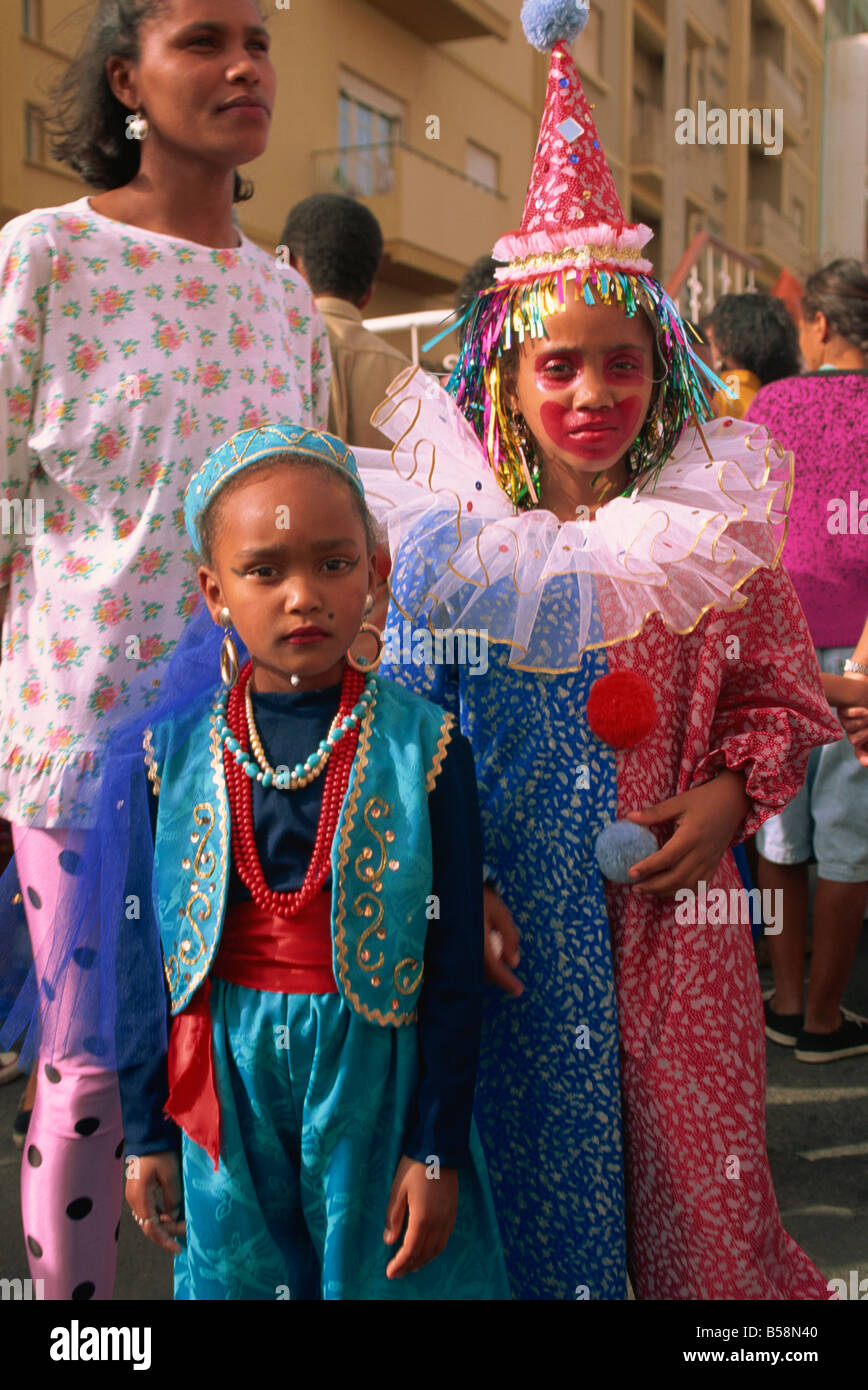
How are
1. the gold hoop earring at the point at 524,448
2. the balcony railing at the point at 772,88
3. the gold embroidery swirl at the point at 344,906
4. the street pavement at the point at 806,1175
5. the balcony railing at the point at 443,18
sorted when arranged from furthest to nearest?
the balcony railing at the point at 772,88 < the balcony railing at the point at 443,18 < the street pavement at the point at 806,1175 < the gold hoop earring at the point at 524,448 < the gold embroidery swirl at the point at 344,906

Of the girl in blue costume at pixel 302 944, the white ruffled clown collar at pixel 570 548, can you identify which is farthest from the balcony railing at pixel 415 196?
the girl in blue costume at pixel 302 944

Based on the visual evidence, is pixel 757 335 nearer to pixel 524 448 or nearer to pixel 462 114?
pixel 524 448

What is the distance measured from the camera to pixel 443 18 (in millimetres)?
12484

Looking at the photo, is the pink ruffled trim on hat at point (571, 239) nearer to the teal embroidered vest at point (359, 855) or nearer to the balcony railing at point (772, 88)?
the teal embroidered vest at point (359, 855)

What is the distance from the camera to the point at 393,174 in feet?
39.8

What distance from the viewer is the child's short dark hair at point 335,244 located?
3357 mm

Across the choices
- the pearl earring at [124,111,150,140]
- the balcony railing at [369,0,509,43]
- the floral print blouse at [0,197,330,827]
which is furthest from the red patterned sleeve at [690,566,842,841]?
the balcony railing at [369,0,509,43]

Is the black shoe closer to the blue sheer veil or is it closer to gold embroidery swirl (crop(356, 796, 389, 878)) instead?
the blue sheer veil

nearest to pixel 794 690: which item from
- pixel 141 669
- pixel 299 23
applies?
pixel 141 669

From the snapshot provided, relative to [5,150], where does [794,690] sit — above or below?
below

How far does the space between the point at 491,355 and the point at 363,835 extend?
84 cm

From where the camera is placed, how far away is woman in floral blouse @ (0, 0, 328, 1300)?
1.74 metres

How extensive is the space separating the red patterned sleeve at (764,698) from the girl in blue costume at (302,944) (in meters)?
0.45

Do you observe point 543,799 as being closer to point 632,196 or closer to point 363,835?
point 363,835
